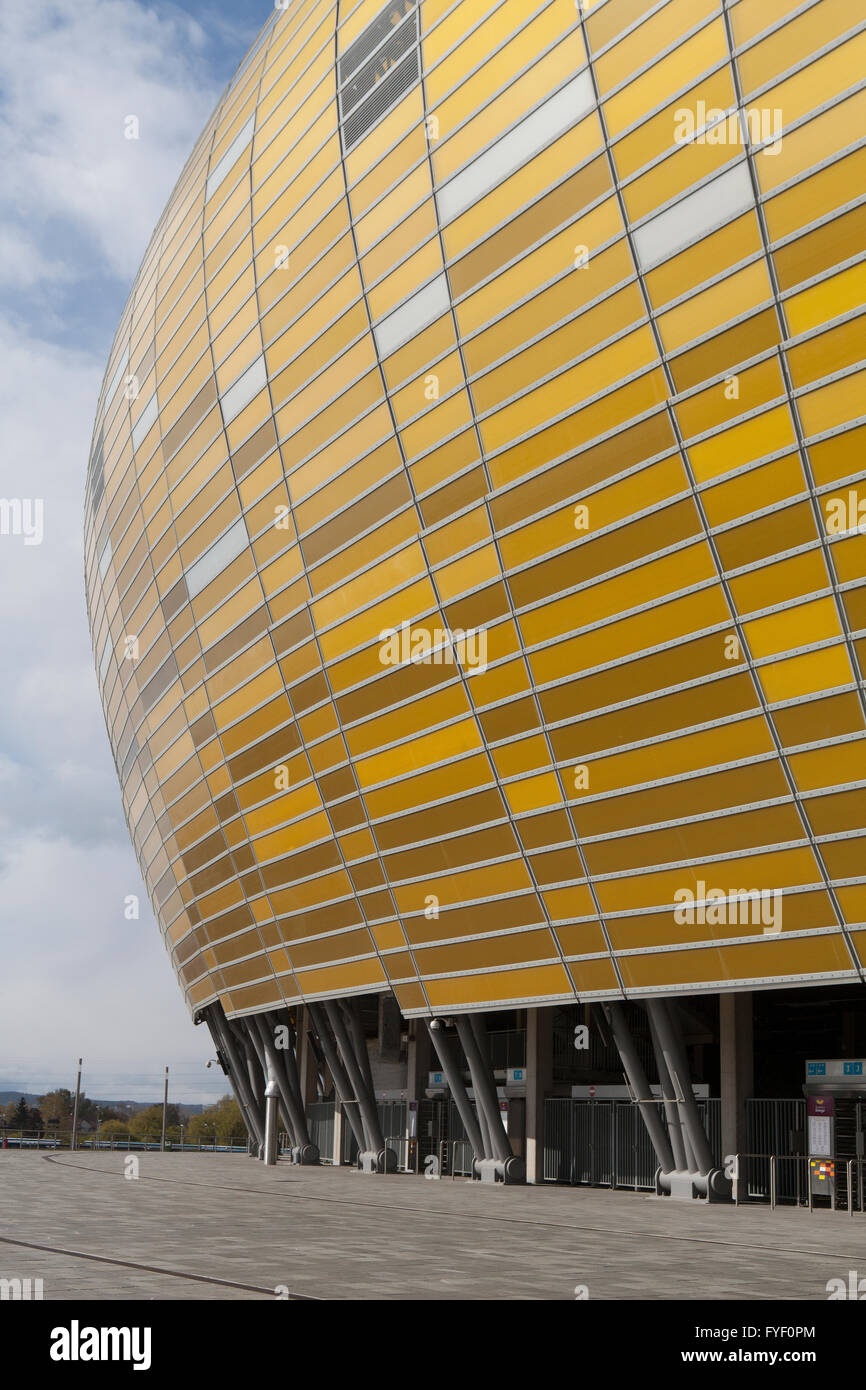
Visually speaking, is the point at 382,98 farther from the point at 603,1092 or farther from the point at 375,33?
the point at 603,1092

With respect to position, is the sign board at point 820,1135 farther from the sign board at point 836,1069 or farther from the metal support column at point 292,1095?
the metal support column at point 292,1095

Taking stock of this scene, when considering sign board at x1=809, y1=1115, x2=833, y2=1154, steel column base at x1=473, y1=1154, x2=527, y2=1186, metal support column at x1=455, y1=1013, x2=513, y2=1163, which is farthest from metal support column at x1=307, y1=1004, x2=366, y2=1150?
sign board at x1=809, y1=1115, x2=833, y2=1154

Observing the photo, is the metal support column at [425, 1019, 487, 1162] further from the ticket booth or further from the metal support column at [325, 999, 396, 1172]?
the ticket booth

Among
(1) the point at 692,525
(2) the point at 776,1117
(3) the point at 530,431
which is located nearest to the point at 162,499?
(3) the point at 530,431

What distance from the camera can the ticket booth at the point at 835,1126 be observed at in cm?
2538

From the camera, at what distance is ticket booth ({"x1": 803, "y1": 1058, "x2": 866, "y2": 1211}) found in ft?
83.3

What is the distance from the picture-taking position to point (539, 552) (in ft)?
87.4

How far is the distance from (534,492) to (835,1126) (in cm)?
1390

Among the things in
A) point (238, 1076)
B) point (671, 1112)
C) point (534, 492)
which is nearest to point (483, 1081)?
point (671, 1112)

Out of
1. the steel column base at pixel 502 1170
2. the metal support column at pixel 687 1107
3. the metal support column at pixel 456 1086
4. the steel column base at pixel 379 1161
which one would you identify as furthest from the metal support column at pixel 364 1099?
the metal support column at pixel 687 1107

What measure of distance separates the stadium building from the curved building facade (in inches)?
3.2
